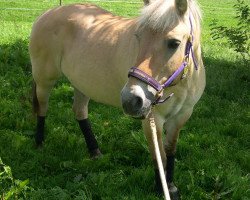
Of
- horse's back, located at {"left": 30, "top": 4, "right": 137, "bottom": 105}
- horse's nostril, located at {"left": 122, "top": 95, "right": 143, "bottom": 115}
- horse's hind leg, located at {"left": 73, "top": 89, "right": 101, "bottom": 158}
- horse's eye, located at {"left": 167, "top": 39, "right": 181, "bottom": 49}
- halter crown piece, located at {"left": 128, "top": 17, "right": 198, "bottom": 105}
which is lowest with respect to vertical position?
horse's hind leg, located at {"left": 73, "top": 89, "right": 101, "bottom": 158}

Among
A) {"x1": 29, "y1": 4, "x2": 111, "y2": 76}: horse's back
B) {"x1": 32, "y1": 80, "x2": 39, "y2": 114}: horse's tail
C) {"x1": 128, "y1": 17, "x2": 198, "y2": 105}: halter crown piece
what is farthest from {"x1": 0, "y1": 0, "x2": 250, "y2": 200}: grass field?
{"x1": 128, "y1": 17, "x2": 198, "y2": 105}: halter crown piece

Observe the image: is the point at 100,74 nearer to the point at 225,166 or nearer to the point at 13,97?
the point at 225,166

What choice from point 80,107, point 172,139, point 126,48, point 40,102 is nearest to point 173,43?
point 126,48

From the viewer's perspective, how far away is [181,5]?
2.66 meters

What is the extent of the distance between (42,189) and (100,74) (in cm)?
121

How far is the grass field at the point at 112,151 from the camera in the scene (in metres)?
3.53

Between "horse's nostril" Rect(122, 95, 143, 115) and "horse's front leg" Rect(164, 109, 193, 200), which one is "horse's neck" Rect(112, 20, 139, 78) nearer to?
"horse's front leg" Rect(164, 109, 193, 200)

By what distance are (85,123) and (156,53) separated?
2085mm

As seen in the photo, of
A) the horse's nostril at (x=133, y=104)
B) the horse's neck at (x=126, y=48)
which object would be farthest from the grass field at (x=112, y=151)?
the horse's nostril at (x=133, y=104)

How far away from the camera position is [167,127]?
363cm

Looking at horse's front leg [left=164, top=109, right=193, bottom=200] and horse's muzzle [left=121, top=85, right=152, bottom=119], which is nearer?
horse's muzzle [left=121, top=85, right=152, bottom=119]

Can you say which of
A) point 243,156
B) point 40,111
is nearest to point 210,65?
point 243,156

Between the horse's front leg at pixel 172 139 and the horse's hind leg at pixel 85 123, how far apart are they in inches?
36.0

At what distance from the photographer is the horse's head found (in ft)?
8.20
